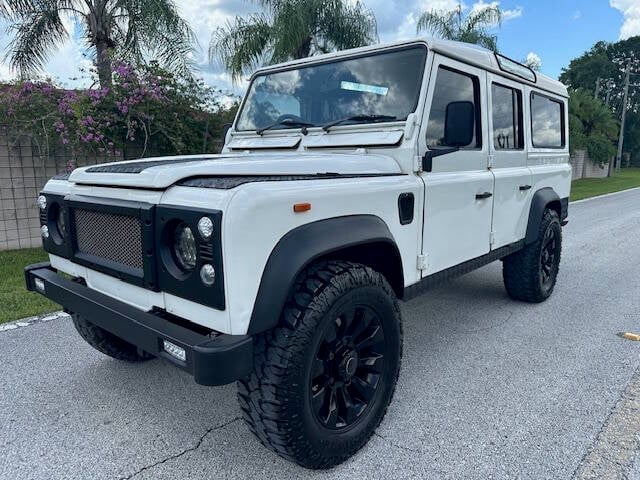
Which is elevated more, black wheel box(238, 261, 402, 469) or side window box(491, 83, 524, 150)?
side window box(491, 83, 524, 150)

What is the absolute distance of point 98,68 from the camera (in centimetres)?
775

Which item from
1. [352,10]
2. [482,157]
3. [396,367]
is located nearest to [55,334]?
[396,367]

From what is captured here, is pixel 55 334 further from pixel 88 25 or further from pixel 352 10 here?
pixel 352 10

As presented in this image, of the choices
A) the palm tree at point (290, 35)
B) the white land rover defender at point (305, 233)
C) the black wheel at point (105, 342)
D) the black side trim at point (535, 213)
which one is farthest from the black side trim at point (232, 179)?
the palm tree at point (290, 35)

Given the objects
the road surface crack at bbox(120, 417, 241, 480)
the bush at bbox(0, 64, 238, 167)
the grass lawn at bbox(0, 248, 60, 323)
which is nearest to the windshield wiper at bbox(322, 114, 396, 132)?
the road surface crack at bbox(120, 417, 241, 480)

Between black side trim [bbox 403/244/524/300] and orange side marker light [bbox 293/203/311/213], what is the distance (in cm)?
98

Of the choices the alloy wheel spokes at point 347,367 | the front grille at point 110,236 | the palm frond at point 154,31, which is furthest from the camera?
the palm frond at point 154,31

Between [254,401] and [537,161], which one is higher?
[537,161]

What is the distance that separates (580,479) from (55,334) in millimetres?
3764

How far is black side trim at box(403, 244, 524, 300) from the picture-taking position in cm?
285

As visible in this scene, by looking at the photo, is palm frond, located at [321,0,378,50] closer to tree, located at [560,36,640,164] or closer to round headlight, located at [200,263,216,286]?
round headlight, located at [200,263,216,286]

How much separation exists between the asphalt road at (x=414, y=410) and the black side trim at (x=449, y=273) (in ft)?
2.16

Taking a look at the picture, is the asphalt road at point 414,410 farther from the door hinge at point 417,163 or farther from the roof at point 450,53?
the roof at point 450,53

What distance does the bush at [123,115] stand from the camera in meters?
6.55
